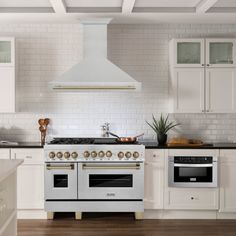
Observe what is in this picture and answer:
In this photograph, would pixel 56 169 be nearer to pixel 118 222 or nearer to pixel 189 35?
pixel 118 222

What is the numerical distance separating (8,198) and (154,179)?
2.59 m

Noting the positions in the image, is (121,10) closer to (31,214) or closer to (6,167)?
(31,214)

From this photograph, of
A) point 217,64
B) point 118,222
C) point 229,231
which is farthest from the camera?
point 217,64

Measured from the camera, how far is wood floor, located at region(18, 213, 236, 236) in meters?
4.95

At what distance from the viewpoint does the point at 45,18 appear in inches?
225

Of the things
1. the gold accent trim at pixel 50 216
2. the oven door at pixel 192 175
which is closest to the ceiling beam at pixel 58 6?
the oven door at pixel 192 175

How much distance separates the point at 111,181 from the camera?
547 cm

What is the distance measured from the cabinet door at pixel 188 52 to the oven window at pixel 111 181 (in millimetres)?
1647

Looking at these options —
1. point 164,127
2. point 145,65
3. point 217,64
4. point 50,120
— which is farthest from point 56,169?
point 217,64

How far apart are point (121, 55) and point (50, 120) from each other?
1.35 metres

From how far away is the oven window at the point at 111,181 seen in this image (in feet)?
17.9

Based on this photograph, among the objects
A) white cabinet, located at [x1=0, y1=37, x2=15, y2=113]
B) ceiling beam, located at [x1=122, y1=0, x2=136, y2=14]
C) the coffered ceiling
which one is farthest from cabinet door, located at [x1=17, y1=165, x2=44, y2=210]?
ceiling beam, located at [x1=122, y1=0, x2=136, y2=14]

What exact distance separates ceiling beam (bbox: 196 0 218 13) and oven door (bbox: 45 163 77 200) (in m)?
2.41

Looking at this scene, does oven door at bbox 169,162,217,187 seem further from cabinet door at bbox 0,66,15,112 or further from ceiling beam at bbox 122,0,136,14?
cabinet door at bbox 0,66,15,112
